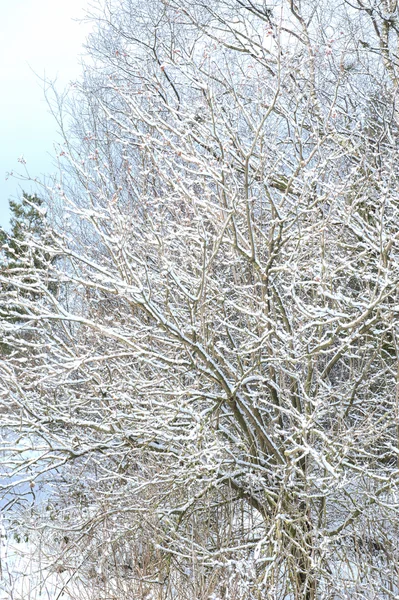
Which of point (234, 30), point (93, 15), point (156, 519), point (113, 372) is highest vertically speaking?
point (93, 15)

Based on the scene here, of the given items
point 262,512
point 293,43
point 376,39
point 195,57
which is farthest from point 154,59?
point 262,512

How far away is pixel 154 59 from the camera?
359 inches

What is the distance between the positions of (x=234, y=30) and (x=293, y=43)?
2.51ft

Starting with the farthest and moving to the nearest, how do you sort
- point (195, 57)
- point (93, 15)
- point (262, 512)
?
1. point (93, 15)
2. point (195, 57)
3. point (262, 512)

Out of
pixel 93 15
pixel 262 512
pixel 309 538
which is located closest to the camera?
pixel 309 538

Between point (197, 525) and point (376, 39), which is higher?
point (376, 39)

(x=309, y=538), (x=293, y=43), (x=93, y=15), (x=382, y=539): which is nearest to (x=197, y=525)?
(x=309, y=538)

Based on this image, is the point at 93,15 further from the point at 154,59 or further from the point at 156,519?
the point at 156,519

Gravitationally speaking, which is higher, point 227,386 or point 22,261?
point 22,261

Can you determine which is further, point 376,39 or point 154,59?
point 154,59

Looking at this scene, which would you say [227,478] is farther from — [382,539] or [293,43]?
[293,43]

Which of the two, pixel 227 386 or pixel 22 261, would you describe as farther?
pixel 22 261

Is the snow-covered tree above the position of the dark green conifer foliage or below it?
below

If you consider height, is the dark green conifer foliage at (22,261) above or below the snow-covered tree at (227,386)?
above
